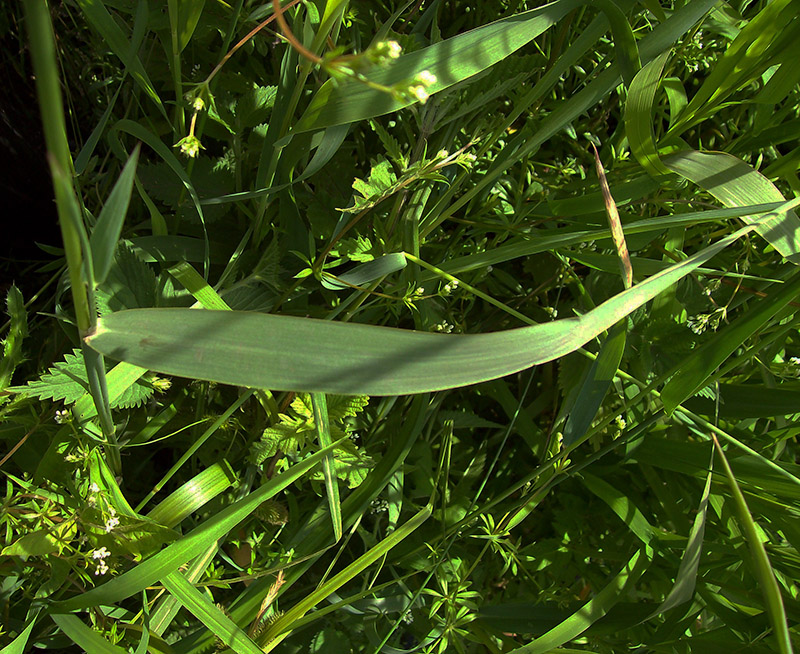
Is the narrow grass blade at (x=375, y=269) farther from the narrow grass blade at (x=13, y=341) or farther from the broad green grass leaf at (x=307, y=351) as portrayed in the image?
the narrow grass blade at (x=13, y=341)

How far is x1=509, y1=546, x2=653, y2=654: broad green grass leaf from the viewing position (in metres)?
0.79

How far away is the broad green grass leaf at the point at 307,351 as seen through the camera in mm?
406

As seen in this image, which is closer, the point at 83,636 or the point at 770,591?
the point at 770,591

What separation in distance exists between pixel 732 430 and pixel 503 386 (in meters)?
0.42

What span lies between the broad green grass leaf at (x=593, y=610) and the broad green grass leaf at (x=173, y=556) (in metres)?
0.44

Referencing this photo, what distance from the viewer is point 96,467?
714 millimetres

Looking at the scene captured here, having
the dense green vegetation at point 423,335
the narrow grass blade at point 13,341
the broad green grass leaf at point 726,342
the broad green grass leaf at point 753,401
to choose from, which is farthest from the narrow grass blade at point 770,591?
the narrow grass blade at point 13,341

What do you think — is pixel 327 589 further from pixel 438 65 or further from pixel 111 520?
pixel 438 65

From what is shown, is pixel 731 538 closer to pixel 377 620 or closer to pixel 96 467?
pixel 377 620

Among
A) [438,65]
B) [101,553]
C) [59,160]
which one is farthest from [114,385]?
[438,65]

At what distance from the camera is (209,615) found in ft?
2.30

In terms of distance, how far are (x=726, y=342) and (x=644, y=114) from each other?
303mm

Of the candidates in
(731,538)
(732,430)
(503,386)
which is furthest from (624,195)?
(731,538)

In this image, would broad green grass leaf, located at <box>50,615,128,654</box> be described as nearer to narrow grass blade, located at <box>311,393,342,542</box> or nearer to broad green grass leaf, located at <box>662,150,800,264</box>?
narrow grass blade, located at <box>311,393,342,542</box>
